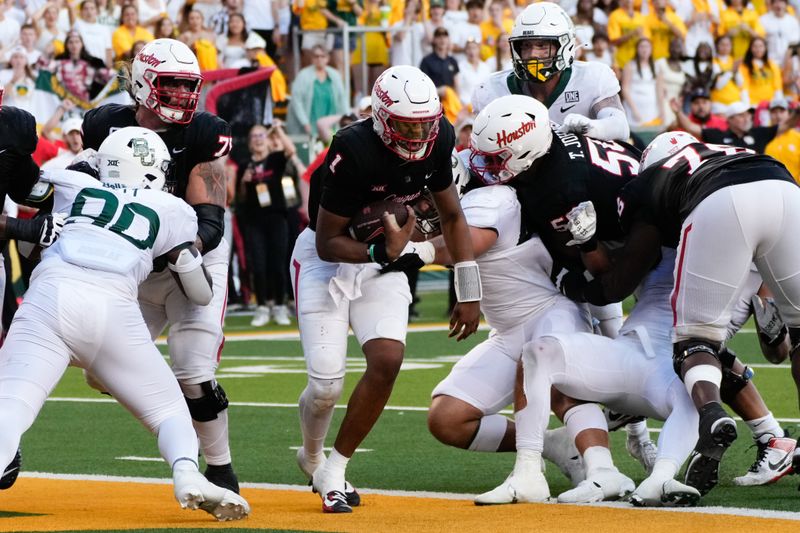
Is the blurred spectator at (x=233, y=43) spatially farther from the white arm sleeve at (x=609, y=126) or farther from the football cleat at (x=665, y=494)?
the football cleat at (x=665, y=494)

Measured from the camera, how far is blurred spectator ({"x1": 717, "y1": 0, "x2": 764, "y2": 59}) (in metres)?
19.1

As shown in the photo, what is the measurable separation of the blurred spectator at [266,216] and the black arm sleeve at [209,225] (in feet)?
26.2

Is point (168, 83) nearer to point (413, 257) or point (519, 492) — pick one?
point (413, 257)

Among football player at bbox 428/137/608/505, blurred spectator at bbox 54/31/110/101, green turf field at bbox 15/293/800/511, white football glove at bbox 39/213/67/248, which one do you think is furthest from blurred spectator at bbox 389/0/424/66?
white football glove at bbox 39/213/67/248

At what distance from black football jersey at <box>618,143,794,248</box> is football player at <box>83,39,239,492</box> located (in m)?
1.70

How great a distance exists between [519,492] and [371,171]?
4.37ft

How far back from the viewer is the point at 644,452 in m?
6.33

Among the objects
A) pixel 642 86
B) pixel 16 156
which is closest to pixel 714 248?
pixel 16 156

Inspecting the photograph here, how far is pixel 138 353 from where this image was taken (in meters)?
5.09

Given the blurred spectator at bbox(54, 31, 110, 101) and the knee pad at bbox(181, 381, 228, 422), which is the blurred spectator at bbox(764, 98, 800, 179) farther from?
the knee pad at bbox(181, 381, 228, 422)

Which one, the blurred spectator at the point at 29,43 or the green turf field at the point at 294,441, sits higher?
the blurred spectator at the point at 29,43

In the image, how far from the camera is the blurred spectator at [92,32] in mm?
15203

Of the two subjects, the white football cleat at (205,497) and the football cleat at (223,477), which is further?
the football cleat at (223,477)

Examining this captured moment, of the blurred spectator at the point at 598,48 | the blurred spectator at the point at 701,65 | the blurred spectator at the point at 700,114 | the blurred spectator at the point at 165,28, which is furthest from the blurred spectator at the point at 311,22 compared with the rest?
the blurred spectator at the point at 701,65
